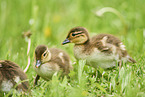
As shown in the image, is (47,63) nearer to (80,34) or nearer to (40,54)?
(40,54)

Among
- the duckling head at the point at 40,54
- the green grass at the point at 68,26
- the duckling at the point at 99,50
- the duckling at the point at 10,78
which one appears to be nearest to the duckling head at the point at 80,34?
the duckling at the point at 99,50

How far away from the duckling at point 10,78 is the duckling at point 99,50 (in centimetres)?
120

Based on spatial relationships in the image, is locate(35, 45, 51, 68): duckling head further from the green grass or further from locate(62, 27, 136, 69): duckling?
locate(62, 27, 136, 69): duckling

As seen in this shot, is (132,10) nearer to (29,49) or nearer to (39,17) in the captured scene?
(39,17)

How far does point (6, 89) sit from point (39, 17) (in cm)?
571

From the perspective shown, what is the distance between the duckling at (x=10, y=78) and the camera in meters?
3.78

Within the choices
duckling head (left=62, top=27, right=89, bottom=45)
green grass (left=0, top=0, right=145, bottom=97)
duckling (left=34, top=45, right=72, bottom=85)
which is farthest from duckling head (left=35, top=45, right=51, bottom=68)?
duckling head (left=62, top=27, right=89, bottom=45)

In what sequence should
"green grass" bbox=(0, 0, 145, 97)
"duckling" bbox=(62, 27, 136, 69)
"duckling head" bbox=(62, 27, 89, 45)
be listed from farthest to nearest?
"duckling head" bbox=(62, 27, 89, 45) → "duckling" bbox=(62, 27, 136, 69) → "green grass" bbox=(0, 0, 145, 97)

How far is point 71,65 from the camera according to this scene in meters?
5.00

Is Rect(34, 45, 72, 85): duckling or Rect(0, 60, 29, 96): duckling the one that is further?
Rect(34, 45, 72, 85): duckling

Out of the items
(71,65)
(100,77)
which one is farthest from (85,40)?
(100,77)

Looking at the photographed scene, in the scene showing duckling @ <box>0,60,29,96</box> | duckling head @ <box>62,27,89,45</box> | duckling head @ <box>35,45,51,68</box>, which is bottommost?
duckling @ <box>0,60,29,96</box>

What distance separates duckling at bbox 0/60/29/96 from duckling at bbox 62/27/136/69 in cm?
120

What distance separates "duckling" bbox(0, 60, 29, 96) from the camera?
3.78m
